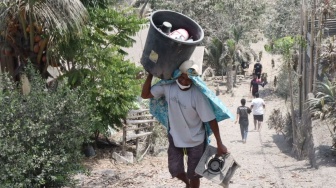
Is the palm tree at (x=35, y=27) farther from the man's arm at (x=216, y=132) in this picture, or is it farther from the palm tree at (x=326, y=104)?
the palm tree at (x=326, y=104)

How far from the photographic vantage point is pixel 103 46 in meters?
9.09

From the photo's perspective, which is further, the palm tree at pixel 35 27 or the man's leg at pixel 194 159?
the palm tree at pixel 35 27

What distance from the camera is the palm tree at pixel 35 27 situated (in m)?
7.12

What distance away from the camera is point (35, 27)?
790 centimetres

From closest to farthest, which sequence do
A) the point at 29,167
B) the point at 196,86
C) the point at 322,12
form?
1. the point at 196,86
2. the point at 29,167
3. the point at 322,12

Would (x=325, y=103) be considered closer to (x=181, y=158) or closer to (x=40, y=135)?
(x=181, y=158)

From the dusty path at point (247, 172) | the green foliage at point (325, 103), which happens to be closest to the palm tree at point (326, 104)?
the green foliage at point (325, 103)

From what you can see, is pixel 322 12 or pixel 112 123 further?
pixel 322 12

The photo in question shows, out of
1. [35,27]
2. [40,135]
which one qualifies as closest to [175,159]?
[40,135]

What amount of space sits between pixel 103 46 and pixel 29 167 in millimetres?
3949

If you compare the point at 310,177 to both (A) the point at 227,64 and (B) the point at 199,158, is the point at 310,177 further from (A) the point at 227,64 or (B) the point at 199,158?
(A) the point at 227,64

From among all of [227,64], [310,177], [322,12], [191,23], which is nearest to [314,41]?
[322,12]

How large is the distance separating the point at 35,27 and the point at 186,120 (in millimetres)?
3701

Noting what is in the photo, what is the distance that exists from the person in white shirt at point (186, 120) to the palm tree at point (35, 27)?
2213 millimetres
